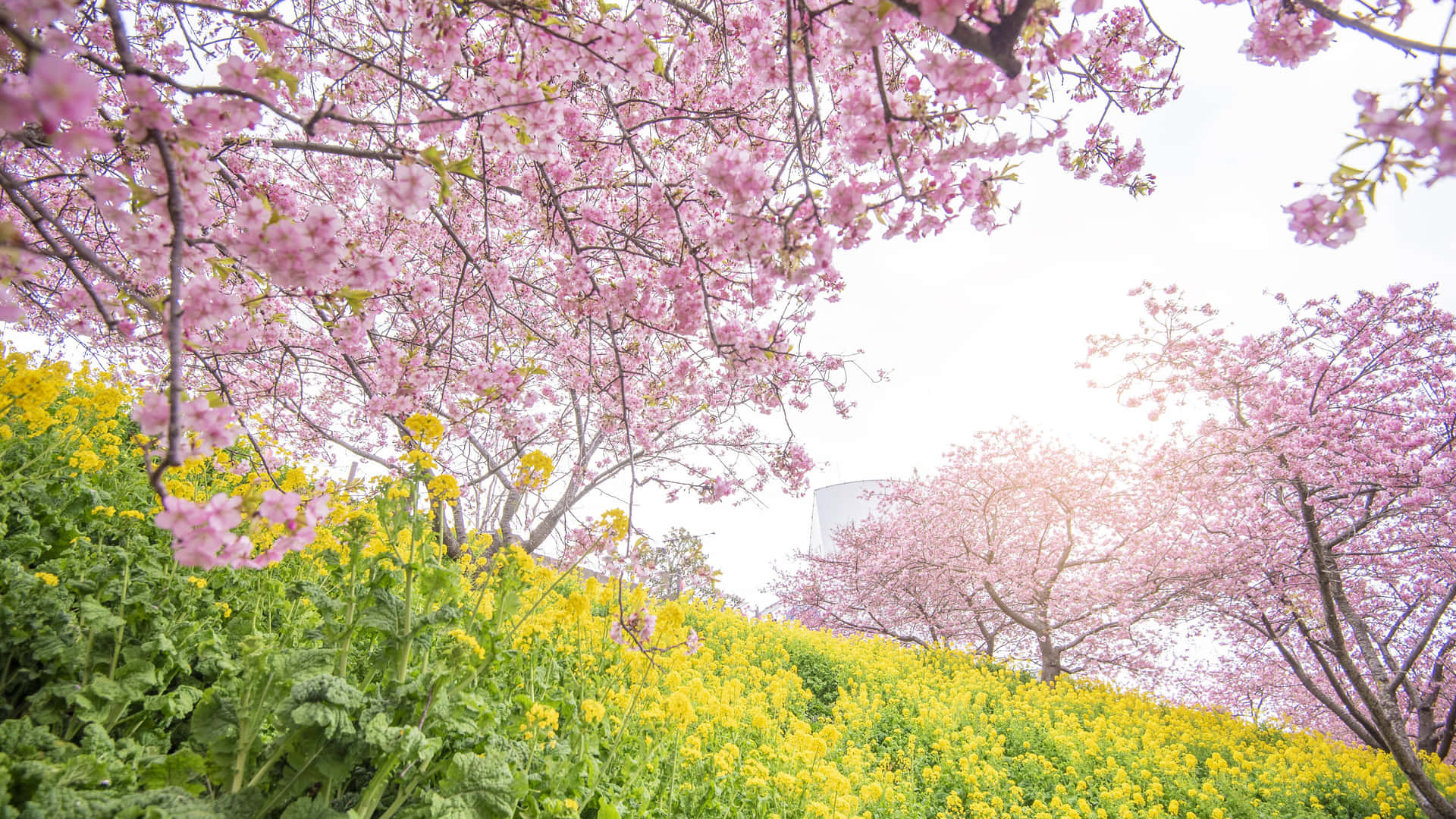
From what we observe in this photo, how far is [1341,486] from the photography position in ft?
24.2

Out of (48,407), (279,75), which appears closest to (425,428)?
(279,75)

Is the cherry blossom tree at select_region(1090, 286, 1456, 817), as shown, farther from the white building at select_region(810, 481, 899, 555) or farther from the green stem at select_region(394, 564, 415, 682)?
the white building at select_region(810, 481, 899, 555)

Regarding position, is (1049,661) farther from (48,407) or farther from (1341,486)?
(48,407)

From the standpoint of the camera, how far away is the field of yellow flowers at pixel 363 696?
1.84m

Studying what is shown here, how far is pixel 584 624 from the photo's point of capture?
438cm

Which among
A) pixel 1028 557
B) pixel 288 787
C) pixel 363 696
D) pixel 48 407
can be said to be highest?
pixel 1028 557

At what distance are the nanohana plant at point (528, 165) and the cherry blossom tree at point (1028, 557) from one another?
8681 mm

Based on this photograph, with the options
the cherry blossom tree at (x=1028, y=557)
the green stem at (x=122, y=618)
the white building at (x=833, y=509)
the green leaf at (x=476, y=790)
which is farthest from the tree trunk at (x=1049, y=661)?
the green stem at (x=122, y=618)

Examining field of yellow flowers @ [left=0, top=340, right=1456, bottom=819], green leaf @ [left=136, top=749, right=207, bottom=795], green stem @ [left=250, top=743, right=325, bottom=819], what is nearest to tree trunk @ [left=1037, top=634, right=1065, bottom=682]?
field of yellow flowers @ [left=0, top=340, right=1456, bottom=819]

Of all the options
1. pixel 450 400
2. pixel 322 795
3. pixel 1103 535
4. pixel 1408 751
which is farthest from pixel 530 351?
pixel 1103 535

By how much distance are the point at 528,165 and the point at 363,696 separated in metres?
3.59

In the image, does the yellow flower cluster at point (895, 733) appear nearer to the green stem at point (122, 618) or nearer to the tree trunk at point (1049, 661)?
the tree trunk at point (1049, 661)

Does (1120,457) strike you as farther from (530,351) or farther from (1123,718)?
(530,351)

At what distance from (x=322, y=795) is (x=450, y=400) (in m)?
4.25
